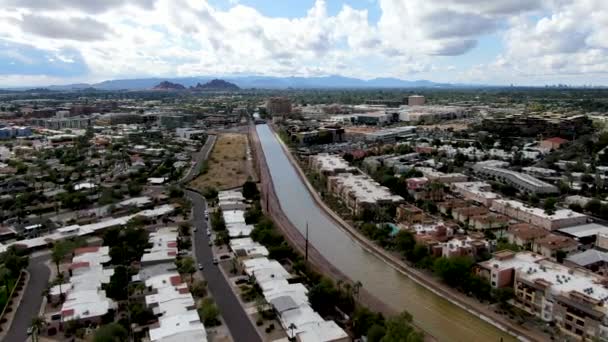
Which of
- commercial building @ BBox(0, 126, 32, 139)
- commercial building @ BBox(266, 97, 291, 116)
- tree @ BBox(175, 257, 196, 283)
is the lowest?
tree @ BBox(175, 257, 196, 283)

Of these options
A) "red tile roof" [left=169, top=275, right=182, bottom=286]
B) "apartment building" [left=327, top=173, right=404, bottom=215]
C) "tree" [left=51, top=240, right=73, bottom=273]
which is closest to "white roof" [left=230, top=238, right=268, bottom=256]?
"red tile roof" [left=169, top=275, right=182, bottom=286]

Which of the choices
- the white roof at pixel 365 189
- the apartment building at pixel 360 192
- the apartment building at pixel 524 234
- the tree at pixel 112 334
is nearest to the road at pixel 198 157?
the apartment building at pixel 360 192

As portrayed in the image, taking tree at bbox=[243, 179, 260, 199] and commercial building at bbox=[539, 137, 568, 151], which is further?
commercial building at bbox=[539, 137, 568, 151]

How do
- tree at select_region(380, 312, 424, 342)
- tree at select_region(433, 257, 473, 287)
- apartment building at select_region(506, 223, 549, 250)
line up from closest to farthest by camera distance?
tree at select_region(380, 312, 424, 342), tree at select_region(433, 257, 473, 287), apartment building at select_region(506, 223, 549, 250)

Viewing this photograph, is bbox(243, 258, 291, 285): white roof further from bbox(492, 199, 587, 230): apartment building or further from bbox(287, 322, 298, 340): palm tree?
bbox(492, 199, 587, 230): apartment building

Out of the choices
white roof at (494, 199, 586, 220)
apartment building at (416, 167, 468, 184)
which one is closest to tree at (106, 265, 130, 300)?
white roof at (494, 199, 586, 220)

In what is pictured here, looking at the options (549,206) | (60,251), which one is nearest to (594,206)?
(549,206)

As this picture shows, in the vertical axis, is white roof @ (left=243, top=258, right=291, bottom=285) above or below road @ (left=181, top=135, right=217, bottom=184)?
below

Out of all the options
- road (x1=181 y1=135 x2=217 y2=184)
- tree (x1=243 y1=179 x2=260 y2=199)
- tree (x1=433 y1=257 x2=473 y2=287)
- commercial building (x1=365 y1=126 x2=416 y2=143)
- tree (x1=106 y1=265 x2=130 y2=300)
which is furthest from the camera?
commercial building (x1=365 y1=126 x2=416 y2=143)
